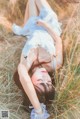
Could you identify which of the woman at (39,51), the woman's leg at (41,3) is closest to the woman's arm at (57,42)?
the woman at (39,51)

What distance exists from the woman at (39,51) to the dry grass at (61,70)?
0.05 m

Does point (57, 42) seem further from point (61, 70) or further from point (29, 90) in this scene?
point (29, 90)

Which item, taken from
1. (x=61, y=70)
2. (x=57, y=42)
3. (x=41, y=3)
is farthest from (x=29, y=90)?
(x=41, y=3)

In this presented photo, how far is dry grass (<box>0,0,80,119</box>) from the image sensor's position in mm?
3363

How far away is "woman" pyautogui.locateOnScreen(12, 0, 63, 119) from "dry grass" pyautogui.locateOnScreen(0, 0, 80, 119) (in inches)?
2.1

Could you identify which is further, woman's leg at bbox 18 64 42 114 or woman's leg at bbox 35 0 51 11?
woman's leg at bbox 35 0 51 11

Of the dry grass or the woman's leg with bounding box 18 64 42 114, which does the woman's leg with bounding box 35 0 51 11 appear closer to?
the dry grass

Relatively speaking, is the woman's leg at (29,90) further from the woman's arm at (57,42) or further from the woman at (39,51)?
the woman's arm at (57,42)

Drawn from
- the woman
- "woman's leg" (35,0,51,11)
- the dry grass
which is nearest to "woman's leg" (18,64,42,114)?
the woman

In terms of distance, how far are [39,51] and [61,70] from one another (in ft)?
0.54

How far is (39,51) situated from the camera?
3383 mm

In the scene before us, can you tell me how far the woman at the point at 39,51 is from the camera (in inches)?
129

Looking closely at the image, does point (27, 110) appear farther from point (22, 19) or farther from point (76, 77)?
point (22, 19)

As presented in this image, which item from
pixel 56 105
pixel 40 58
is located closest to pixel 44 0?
pixel 40 58
